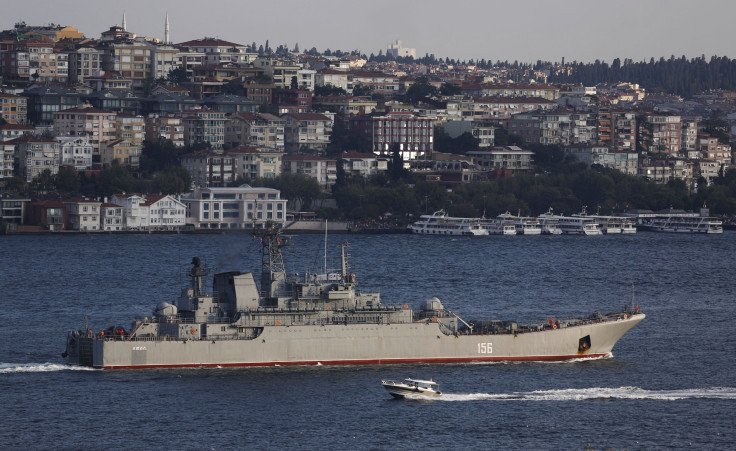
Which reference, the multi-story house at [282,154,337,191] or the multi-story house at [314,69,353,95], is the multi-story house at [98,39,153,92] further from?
the multi-story house at [282,154,337,191]

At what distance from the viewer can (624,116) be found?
160750 millimetres

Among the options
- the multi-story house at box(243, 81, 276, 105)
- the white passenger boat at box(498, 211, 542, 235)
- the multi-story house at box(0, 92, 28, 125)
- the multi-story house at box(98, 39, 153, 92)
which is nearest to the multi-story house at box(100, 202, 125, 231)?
the multi-story house at box(0, 92, 28, 125)

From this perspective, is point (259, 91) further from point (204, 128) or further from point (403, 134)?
point (204, 128)

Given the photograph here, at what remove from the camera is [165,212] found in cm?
10812

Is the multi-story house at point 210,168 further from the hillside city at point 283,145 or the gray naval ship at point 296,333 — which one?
the gray naval ship at point 296,333

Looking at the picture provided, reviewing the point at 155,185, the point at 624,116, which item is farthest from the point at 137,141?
the point at 624,116

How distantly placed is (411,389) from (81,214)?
64.1 meters

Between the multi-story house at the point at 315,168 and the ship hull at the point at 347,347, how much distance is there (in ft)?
252

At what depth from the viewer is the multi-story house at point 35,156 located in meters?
118

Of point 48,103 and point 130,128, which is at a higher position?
point 48,103

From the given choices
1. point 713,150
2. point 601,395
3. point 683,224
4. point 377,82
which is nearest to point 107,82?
point 377,82

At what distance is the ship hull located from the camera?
47.2 metres

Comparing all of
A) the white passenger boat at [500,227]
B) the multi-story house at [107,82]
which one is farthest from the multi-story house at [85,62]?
the white passenger boat at [500,227]

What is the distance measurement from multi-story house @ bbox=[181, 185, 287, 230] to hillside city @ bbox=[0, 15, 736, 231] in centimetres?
12
